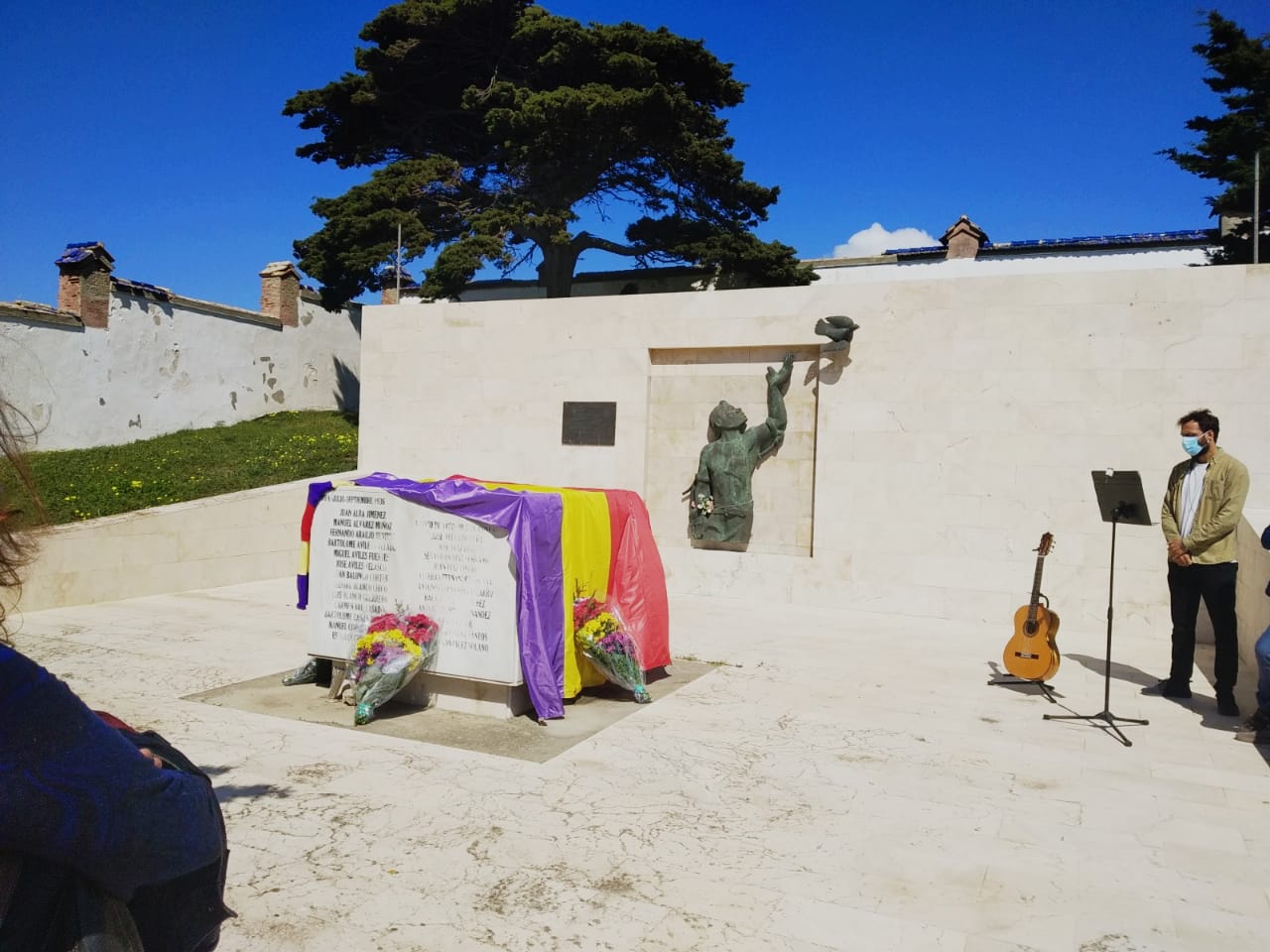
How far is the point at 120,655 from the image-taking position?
23.7 feet

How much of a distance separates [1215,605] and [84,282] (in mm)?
17385

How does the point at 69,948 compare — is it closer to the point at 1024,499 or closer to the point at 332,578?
the point at 332,578

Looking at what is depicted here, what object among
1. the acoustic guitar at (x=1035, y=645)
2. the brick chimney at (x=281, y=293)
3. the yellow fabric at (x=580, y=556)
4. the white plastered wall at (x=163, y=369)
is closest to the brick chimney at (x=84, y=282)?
the white plastered wall at (x=163, y=369)

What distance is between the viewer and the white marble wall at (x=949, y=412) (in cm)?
919

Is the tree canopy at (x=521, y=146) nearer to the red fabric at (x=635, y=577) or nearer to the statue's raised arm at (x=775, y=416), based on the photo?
the statue's raised arm at (x=775, y=416)

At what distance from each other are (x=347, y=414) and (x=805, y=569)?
1341cm

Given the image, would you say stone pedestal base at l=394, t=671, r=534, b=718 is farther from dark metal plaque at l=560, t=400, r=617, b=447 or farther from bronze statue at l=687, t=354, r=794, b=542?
dark metal plaque at l=560, t=400, r=617, b=447

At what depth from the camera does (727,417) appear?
36.2ft

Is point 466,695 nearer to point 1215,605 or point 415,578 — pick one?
point 415,578

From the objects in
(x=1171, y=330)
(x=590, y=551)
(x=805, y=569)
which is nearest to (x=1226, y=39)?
(x=1171, y=330)

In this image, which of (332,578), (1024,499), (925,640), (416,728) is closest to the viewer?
(416,728)

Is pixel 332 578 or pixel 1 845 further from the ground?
pixel 1 845

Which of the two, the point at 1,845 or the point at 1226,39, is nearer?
the point at 1,845

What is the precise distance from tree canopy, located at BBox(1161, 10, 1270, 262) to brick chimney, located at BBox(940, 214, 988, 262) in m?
4.07
